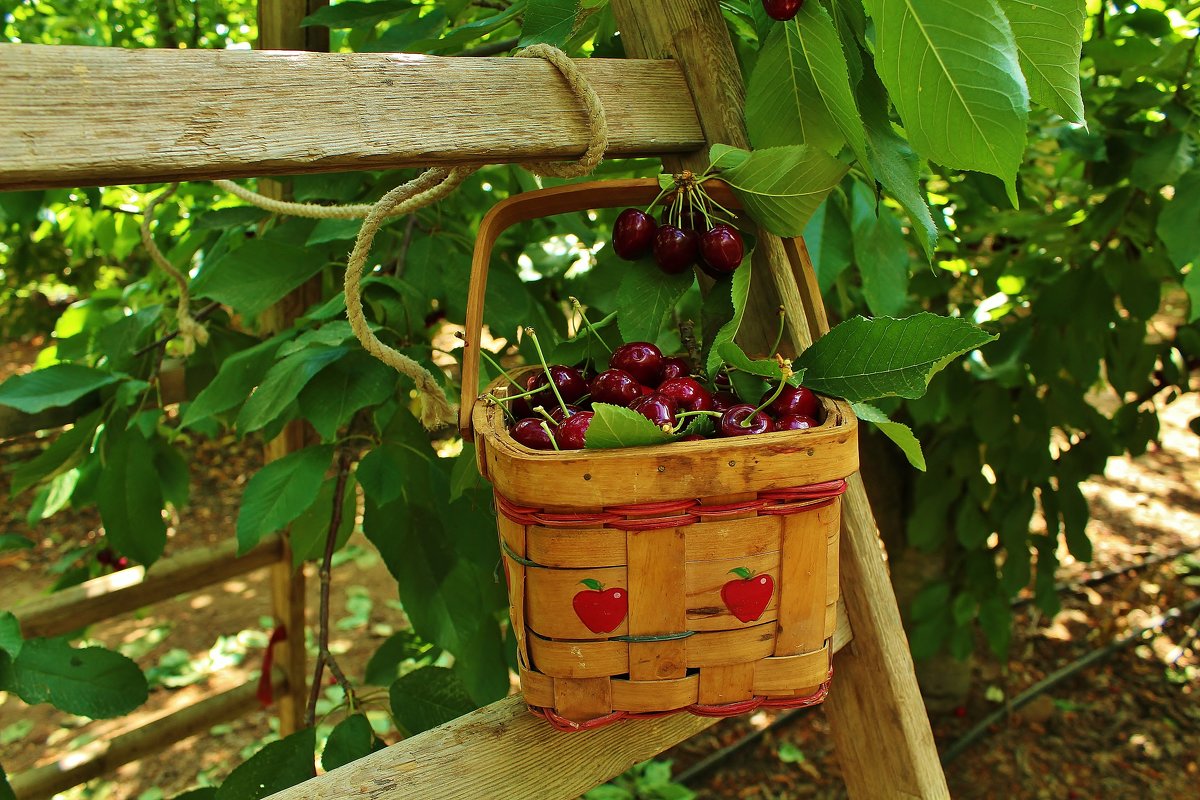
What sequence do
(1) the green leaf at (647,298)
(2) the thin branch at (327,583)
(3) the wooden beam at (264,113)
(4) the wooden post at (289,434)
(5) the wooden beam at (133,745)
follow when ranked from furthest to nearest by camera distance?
1. (5) the wooden beam at (133,745)
2. (4) the wooden post at (289,434)
3. (2) the thin branch at (327,583)
4. (1) the green leaf at (647,298)
5. (3) the wooden beam at (264,113)

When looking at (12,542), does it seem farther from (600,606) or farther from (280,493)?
(600,606)

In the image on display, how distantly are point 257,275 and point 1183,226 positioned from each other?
4.29 ft

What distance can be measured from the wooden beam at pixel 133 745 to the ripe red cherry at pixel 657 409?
1.67 m

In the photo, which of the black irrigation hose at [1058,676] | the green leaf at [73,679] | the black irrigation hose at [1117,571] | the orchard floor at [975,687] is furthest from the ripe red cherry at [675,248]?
the black irrigation hose at [1117,571]

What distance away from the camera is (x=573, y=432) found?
72cm

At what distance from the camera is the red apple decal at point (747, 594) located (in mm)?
744

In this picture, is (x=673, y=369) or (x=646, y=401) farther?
(x=673, y=369)

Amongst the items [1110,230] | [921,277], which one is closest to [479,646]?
[921,277]

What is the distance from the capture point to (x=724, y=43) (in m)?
0.95

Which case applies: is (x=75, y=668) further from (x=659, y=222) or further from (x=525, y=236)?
(x=525, y=236)

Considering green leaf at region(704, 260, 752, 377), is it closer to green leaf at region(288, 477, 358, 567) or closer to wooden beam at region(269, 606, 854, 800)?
wooden beam at region(269, 606, 854, 800)

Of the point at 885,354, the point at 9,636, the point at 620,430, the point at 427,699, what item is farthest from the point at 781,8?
the point at 9,636

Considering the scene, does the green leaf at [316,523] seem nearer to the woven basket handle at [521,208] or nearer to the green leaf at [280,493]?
the green leaf at [280,493]

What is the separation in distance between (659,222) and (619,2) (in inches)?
10.3
